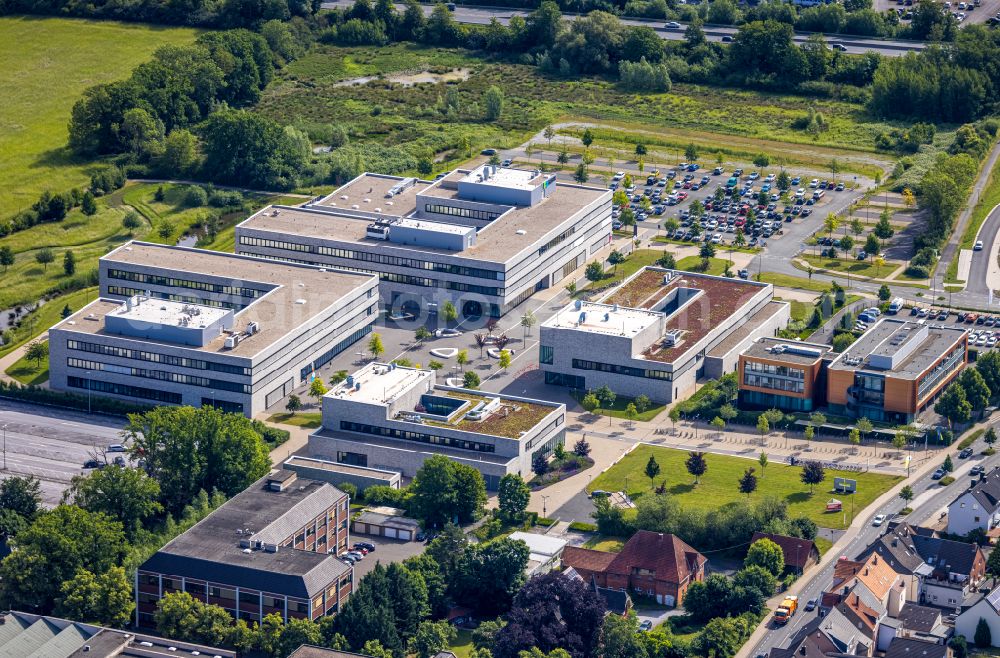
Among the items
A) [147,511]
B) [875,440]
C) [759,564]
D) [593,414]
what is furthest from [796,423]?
[147,511]

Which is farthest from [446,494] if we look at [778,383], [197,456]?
[778,383]

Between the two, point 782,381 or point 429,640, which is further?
point 782,381

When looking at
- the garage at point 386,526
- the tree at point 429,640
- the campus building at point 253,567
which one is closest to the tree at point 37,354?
the campus building at point 253,567

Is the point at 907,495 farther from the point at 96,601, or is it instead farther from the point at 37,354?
the point at 37,354

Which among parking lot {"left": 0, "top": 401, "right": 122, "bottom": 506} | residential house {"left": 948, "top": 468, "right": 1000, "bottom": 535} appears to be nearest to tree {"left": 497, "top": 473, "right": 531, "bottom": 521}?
residential house {"left": 948, "top": 468, "right": 1000, "bottom": 535}

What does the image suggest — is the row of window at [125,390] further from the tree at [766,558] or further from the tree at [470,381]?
the tree at [766,558]

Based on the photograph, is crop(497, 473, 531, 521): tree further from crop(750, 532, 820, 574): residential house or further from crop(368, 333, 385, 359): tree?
crop(368, 333, 385, 359): tree
